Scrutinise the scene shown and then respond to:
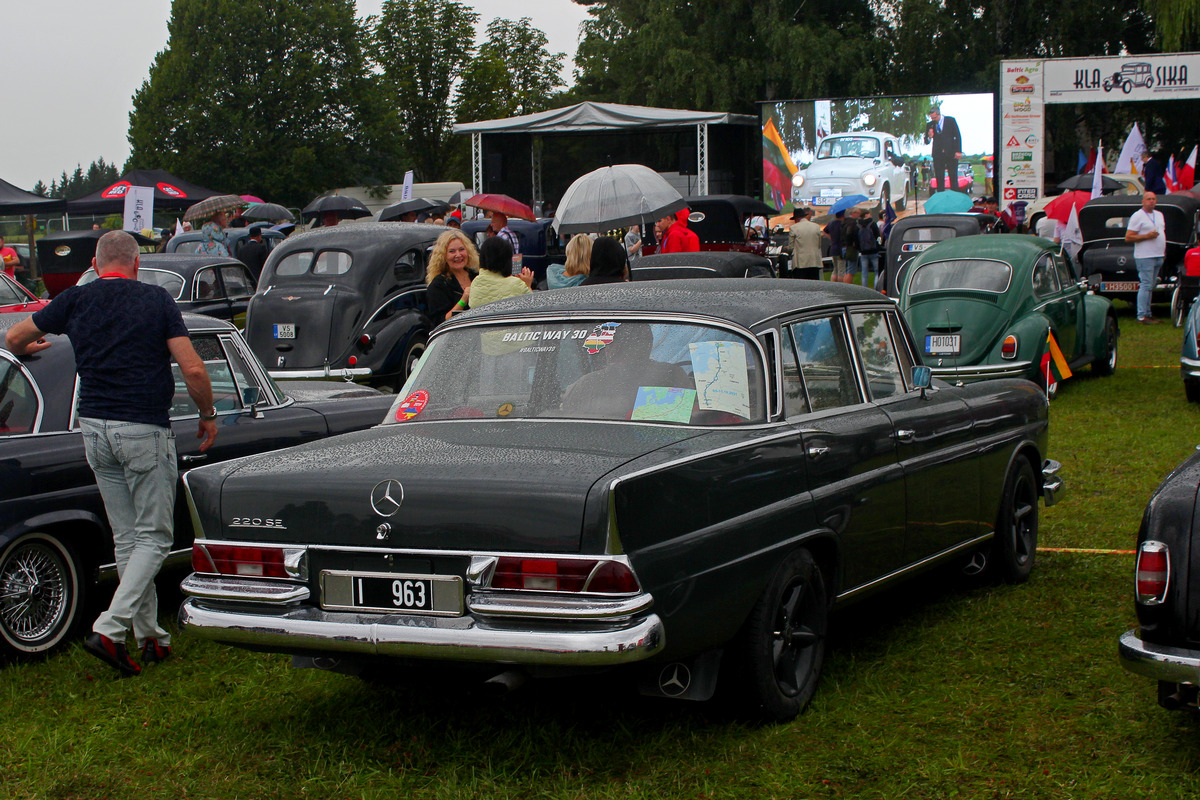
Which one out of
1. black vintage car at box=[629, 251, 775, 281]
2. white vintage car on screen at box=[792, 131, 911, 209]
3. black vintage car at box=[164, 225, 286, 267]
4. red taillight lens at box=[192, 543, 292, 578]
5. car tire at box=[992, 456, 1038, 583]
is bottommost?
car tire at box=[992, 456, 1038, 583]

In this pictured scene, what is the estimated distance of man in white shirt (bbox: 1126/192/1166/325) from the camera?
1767cm

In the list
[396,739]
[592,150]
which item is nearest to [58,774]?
[396,739]

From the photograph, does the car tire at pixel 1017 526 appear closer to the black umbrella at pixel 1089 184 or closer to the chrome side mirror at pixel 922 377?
the chrome side mirror at pixel 922 377

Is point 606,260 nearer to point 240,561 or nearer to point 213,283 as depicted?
point 240,561

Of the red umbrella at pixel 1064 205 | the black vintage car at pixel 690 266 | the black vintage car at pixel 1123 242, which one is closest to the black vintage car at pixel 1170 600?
the black vintage car at pixel 690 266

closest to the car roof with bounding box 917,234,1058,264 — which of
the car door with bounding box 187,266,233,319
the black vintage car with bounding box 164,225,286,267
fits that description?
the car door with bounding box 187,266,233,319

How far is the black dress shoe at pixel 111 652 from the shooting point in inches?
206

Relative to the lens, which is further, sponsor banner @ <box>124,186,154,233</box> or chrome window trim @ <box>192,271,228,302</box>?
sponsor banner @ <box>124,186,154,233</box>

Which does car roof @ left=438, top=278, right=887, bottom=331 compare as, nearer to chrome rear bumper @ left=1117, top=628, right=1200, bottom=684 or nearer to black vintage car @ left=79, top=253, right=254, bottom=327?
chrome rear bumper @ left=1117, top=628, right=1200, bottom=684

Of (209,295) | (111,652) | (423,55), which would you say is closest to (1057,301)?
(111,652)

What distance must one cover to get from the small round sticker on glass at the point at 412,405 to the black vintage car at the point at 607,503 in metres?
0.02

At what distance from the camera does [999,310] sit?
12172mm

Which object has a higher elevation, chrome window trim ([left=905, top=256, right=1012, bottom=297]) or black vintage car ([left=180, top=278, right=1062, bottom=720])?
chrome window trim ([left=905, top=256, right=1012, bottom=297])

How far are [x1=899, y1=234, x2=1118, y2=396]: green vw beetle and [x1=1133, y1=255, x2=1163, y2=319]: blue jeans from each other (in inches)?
210
